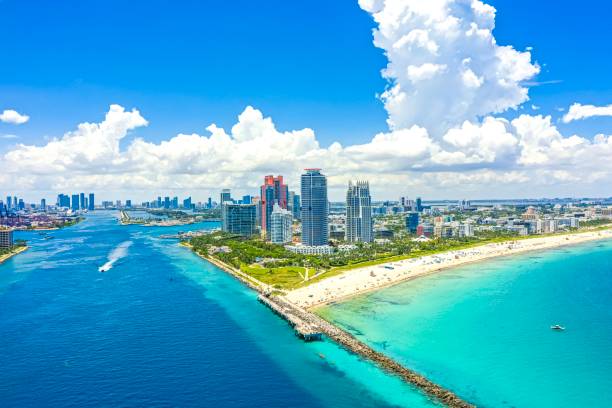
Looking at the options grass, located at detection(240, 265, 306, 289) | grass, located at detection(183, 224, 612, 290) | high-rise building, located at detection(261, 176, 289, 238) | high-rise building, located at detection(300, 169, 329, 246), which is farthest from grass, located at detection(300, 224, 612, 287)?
high-rise building, located at detection(261, 176, 289, 238)

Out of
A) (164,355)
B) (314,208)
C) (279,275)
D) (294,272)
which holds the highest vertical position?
(314,208)

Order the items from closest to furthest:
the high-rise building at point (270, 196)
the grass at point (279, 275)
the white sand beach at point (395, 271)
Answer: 1. the white sand beach at point (395, 271)
2. the grass at point (279, 275)
3. the high-rise building at point (270, 196)

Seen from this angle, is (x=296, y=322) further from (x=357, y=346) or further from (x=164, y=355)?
(x=164, y=355)

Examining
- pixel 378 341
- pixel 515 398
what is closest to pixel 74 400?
pixel 378 341

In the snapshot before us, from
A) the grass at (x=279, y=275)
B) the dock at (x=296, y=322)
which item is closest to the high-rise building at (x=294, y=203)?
the grass at (x=279, y=275)

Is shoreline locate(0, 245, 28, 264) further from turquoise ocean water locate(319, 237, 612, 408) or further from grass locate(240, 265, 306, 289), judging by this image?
turquoise ocean water locate(319, 237, 612, 408)

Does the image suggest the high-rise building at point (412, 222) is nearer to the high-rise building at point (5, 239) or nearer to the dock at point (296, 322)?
the dock at point (296, 322)

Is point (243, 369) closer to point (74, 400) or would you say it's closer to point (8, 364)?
point (74, 400)

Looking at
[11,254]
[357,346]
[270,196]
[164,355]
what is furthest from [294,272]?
[270,196]
